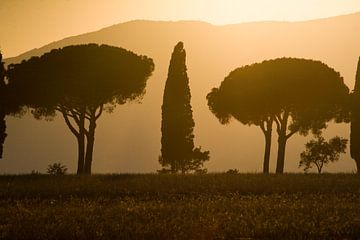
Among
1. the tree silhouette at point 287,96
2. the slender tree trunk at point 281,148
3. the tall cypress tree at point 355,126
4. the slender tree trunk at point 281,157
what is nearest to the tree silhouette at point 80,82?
the tree silhouette at point 287,96

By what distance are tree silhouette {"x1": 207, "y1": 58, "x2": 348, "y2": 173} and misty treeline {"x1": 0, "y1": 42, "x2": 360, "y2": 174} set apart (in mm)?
85

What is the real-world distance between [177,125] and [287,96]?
32.2ft

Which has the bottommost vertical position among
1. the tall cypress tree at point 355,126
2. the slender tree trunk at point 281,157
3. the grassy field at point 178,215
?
the grassy field at point 178,215

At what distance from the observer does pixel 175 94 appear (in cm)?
5394

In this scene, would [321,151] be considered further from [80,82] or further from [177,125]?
[80,82]

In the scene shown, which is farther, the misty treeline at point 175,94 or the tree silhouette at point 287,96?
the tree silhouette at point 287,96

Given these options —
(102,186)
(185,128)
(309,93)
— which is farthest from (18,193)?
(309,93)

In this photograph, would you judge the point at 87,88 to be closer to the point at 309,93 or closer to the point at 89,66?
the point at 89,66

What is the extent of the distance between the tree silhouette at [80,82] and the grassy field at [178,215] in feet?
65.4

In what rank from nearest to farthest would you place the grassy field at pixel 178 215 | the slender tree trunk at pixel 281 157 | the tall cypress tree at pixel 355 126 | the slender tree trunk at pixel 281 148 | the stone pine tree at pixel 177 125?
the grassy field at pixel 178 215
the slender tree trunk at pixel 281 157
the slender tree trunk at pixel 281 148
the tall cypress tree at pixel 355 126
the stone pine tree at pixel 177 125

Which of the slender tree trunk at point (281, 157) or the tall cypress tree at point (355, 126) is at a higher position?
the tall cypress tree at point (355, 126)

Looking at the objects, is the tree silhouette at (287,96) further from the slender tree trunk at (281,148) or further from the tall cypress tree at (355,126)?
the tall cypress tree at (355,126)

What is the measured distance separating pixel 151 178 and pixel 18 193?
26.4 feet

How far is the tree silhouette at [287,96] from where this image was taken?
52.4 meters
